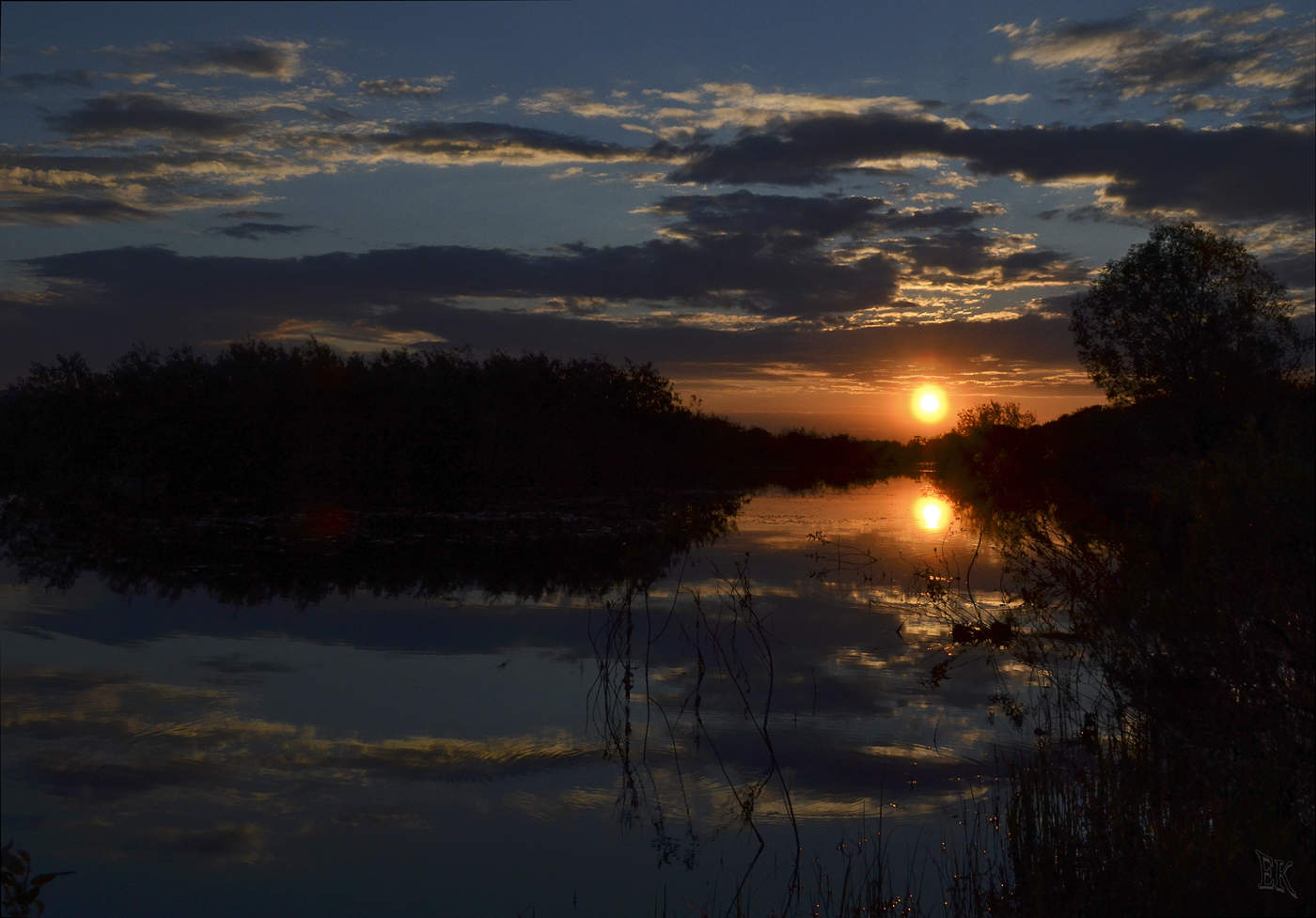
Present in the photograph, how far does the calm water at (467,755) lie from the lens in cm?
628

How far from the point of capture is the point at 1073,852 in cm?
592

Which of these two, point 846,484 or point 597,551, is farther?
point 846,484

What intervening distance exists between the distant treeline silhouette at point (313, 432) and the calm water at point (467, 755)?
65.7ft

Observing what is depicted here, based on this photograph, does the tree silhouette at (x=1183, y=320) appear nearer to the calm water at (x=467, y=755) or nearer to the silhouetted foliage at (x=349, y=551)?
the silhouetted foliage at (x=349, y=551)

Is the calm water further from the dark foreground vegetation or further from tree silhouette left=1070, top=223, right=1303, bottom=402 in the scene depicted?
tree silhouette left=1070, top=223, right=1303, bottom=402

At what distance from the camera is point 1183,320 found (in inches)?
1547

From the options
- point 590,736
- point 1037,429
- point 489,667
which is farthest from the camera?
point 1037,429

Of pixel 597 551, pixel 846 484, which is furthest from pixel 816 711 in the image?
pixel 846 484

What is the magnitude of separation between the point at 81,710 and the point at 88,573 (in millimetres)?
9859

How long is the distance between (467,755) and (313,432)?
3080 centimetres

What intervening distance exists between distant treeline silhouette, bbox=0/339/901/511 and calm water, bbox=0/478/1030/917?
20.0 meters

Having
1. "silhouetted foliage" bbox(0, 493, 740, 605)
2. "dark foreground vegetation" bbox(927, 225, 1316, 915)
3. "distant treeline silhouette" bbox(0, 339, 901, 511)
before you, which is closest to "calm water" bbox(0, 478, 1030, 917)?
"dark foreground vegetation" bbox(927, 225, 1316, 915)

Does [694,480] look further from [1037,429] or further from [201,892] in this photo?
[201,892]

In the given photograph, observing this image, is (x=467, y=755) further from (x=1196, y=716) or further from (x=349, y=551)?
(x=349, y=551)
